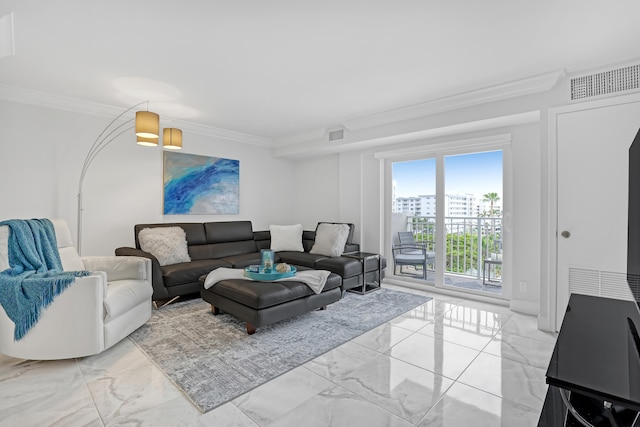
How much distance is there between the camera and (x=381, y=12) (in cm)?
198

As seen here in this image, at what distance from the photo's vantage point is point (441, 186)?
4.26 meters

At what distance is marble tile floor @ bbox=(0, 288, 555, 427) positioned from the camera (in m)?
1.69

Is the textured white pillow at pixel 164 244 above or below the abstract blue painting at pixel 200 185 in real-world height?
Result: below

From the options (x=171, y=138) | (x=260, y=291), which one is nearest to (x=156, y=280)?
(x=260, y=291)

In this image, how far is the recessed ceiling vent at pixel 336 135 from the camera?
15.3 ft

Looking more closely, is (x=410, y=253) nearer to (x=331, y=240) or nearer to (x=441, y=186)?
(x=441, y=186)

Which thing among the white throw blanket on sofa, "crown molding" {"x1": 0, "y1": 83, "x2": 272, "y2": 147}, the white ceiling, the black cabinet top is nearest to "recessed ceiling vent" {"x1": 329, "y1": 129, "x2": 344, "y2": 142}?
the white ceiling

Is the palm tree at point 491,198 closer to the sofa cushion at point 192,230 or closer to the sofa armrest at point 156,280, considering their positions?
the sofa cushion at point 192,230

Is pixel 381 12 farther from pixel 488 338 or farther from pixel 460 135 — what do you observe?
pixel 488 338

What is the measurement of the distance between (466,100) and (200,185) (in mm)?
3784

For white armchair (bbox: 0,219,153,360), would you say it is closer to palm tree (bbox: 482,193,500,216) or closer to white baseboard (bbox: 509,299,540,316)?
white baseboard (bbox: 509,299,540,316)

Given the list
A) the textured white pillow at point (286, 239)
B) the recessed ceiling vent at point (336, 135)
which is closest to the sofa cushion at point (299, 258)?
the textured white pillow at point (286, 239)

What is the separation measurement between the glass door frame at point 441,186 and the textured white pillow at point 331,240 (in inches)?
27.9

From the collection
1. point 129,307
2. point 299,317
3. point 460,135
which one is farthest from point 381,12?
point 129,307
